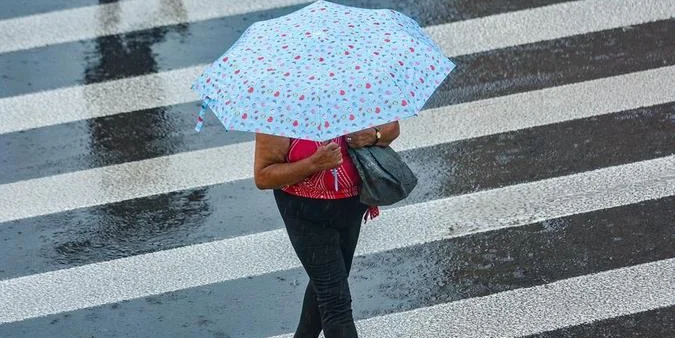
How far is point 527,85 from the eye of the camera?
28.0 ft

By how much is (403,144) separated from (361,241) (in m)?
1.08

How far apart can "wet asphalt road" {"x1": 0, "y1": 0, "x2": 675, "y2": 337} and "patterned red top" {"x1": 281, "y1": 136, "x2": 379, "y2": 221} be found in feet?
4.41

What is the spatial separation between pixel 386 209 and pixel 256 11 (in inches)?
109

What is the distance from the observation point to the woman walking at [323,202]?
5125mm

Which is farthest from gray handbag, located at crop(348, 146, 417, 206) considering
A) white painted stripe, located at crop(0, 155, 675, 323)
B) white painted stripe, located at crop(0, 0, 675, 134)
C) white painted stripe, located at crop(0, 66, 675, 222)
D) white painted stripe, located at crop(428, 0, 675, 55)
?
white painted stripe, located at crop(428, 0, 675, 55)

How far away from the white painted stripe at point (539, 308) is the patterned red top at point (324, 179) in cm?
131

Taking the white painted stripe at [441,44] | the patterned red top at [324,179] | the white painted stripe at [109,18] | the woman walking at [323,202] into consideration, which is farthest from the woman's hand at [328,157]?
the white painted stripe at [109,18]

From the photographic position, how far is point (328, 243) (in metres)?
5.38

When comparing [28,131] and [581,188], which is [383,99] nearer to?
[581,188]

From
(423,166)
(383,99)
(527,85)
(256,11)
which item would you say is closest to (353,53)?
(383,99)

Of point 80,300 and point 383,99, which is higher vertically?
point 383,99

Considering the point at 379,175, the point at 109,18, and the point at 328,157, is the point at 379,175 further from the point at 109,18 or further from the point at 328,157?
the point at 109,18

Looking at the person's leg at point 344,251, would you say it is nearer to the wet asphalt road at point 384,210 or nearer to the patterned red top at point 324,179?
the patterned red top at point 324,179

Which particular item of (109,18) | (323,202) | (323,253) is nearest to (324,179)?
(323,202)
